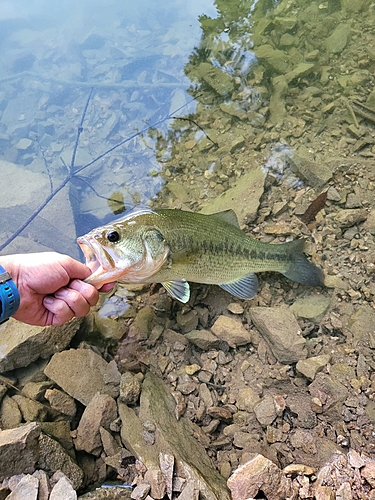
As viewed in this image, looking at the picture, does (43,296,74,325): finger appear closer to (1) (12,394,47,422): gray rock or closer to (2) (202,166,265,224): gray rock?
(1) (12,394,47,422): gray rock

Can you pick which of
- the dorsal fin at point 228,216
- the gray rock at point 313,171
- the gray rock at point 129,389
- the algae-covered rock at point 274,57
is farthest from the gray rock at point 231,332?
the algae-covered rock at point 274,57

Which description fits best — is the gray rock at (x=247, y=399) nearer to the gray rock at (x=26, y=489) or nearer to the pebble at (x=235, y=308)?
the pebble at (x=235, y=308)

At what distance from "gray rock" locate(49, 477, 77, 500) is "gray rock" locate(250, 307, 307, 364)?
192cm

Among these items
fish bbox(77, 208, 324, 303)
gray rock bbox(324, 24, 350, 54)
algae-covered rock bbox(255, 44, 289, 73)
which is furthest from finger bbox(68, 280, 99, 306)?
gray rock bbox(324, 24, 350, 54)

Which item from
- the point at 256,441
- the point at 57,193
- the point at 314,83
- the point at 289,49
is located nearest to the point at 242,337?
the point at 256,441

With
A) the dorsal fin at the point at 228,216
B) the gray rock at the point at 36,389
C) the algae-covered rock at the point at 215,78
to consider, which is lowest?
the gray rock at the point at 36,389

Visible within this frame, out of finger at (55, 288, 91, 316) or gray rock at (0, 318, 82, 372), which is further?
gray rock at (0, 318, 82, 372)

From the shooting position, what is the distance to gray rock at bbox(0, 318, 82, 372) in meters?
3.37

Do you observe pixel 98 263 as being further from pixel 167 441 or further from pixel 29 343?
pixel 167 441

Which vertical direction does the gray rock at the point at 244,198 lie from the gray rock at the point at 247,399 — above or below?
above

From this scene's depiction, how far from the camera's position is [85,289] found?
8.77 ft

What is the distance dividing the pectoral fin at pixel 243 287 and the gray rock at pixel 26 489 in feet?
7.15

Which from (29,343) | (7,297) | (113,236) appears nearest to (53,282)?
(7,297)

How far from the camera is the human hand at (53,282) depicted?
2648 mm
